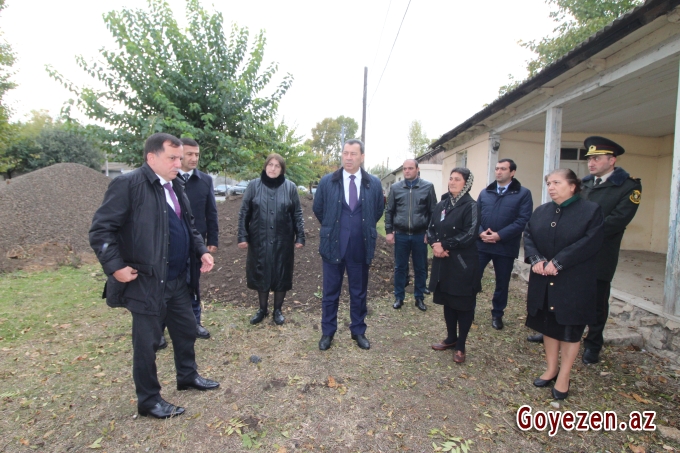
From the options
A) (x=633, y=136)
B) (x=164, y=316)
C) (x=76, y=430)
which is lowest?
(x=76, y=430)

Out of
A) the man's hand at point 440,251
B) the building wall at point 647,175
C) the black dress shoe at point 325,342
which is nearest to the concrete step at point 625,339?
the man's hand at point 440,251

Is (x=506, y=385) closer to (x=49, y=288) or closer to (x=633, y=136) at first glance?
(x=49, y=288)

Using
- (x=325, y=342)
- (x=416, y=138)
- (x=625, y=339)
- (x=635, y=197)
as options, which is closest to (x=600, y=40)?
(x=635, y=197)

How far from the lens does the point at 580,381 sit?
3.10 m

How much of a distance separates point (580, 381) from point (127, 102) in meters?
8.29

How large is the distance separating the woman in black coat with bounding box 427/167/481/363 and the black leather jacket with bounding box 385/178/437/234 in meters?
1.25

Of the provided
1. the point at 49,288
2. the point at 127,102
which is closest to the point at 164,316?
the point at 49,288

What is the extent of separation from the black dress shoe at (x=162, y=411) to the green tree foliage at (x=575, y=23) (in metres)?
11.6

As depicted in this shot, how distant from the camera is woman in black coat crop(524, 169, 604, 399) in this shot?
8.78ft

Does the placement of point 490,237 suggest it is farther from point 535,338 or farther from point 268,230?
point 268,230

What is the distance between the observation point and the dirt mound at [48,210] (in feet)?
25.9

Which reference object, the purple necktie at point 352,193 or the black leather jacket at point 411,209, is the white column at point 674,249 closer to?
the black leather jacket at point 411,209

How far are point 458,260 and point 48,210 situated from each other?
1061 centimetres

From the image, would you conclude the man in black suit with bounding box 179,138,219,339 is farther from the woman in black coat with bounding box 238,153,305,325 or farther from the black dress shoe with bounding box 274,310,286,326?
the black dress shoe with bounding box 274,310,286,326
